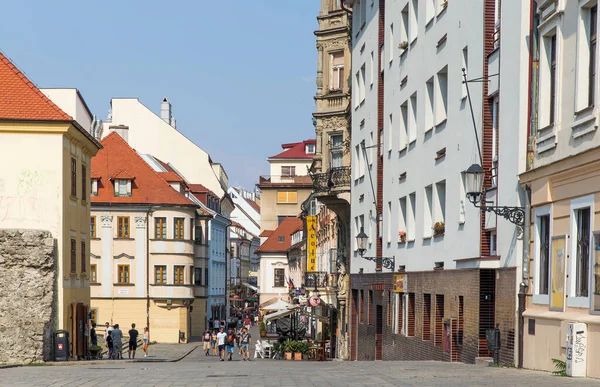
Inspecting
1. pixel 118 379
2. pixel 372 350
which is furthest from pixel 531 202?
pixel 372 350

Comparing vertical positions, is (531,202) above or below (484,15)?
below

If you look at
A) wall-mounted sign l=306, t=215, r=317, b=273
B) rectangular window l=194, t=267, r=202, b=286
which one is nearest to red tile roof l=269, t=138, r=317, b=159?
rectangular window l=194, t=267, r=202, b=286

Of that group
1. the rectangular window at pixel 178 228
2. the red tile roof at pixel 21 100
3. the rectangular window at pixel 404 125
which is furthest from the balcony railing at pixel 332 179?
the rectangular window at pixel 178 228

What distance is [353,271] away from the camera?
143 ft

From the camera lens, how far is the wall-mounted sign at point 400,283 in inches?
1243

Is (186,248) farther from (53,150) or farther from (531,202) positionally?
(531,202)

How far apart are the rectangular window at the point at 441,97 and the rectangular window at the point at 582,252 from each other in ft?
34.4

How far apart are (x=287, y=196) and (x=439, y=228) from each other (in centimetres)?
9247

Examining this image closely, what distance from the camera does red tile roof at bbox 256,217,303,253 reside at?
372 ft

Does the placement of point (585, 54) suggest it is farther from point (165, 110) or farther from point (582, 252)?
point (165, 110)

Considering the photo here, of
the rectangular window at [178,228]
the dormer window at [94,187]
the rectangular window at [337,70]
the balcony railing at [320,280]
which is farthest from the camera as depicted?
the rectangular window at [178,228]

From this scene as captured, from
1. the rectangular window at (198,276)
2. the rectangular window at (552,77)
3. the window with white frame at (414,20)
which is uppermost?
the window with white frame at (414,20)

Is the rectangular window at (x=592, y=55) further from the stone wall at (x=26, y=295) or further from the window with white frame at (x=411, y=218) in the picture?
the stone wall at (x=26, y=295)

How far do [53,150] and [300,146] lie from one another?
8724 centimetres
